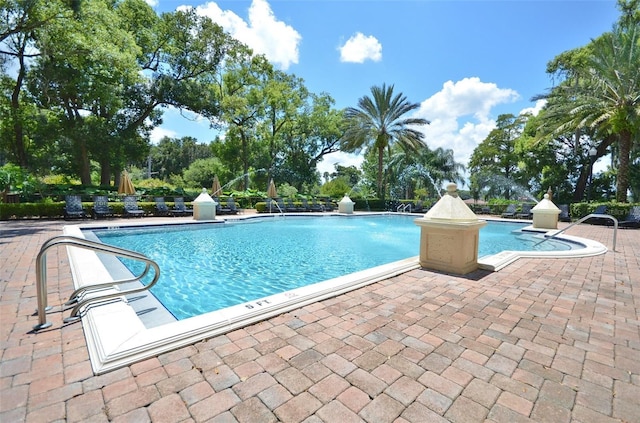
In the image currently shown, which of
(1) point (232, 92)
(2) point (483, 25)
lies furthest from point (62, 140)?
(2) point (483, 25)

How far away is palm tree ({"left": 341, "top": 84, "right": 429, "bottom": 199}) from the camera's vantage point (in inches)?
989

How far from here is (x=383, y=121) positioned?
25.5 metres

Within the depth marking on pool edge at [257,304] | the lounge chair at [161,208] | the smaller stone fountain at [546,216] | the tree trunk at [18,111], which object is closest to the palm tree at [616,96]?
the smaller stone fountain at [546,216]

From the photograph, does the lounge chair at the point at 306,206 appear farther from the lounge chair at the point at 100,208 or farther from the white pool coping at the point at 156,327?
the white pool coping at the point at 156,327

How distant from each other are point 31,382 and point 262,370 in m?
1.66

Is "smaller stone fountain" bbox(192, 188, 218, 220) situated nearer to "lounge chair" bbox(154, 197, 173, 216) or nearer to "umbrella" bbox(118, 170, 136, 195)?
"lounge chair" bbox(154, 197, 173, 216)

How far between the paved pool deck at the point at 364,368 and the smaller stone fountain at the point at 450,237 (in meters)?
1.41

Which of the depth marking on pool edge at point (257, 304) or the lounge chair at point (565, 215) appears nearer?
the depth marking on pool edge at point (257, 304)

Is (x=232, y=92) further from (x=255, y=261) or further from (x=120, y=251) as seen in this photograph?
(x=120, y=251)

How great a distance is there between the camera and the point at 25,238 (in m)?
8.19

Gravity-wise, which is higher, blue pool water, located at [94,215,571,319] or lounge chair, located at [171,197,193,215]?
lounge chair, located at [171,197,193,215]

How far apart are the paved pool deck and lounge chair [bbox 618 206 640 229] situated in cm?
1442

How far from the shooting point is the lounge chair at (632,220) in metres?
14.0

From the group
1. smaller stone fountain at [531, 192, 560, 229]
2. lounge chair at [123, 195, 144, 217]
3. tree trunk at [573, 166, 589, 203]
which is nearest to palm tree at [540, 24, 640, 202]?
smaller stone fountain at [531, 192, 560, 229]
